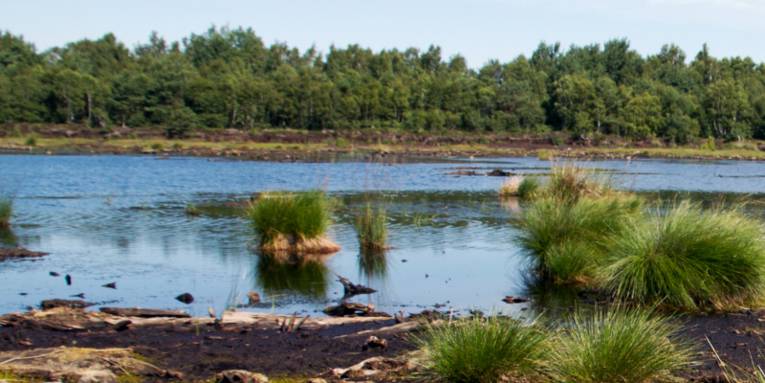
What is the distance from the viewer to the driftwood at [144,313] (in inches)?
408

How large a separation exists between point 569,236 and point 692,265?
9.35 feet

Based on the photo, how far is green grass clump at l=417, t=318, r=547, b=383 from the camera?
694cm

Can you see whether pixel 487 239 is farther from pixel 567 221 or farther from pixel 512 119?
pixel 512 119

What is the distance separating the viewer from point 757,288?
37.2ft

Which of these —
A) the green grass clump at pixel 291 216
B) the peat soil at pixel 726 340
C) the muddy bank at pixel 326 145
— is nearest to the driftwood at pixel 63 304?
the green grass clump at pixel 291 216

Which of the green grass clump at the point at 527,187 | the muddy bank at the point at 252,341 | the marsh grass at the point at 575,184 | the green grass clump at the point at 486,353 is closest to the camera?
the green grass clump at the point at 486,353

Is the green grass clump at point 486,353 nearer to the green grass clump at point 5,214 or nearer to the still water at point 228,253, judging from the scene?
the still water at point 228,253

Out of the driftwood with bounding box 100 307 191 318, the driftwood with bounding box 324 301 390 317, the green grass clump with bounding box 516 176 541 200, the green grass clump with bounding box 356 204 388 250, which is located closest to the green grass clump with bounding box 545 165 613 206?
the green grass clump with bounding box 356 204 388 250

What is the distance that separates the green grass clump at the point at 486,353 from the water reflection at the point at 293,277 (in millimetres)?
5554

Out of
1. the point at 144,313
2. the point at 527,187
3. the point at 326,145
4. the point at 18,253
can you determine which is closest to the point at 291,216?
the point at 18,253

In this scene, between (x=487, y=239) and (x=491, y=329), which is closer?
(x=491, y=329)

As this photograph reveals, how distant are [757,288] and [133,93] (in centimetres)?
10520

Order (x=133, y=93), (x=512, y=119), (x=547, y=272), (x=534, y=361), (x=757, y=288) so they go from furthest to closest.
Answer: (x=512, y=119)
(x=133, y=93)
(x=547, y=272)
(x=757, y=288)
(x=534, y=361)

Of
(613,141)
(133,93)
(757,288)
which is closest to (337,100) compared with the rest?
(133,93)
